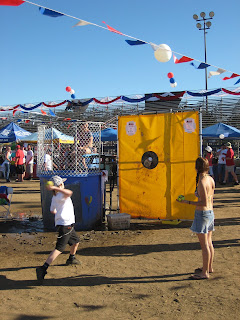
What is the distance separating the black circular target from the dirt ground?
4.83ft

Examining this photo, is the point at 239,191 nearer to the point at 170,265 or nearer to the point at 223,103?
the point at 170,265

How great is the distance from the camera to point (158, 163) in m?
7.89

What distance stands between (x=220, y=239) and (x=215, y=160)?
11158mm

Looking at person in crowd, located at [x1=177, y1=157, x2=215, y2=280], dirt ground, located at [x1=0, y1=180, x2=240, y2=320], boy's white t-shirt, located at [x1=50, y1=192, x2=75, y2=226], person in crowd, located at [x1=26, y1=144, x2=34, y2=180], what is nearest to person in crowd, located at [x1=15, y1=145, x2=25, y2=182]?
person in crowd, located at [x1=26, y1=144, x2=34, y2=180]

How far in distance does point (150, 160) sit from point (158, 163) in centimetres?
20

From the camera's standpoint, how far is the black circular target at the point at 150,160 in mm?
7902

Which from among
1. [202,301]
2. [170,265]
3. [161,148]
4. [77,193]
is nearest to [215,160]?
[161,148]

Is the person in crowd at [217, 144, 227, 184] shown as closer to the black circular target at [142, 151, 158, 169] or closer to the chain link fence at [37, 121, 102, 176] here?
the black circular target at [142, 151, 158, 169]

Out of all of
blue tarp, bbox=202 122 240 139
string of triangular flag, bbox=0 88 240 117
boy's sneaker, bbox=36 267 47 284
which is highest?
string of triangular flag, bbox=0 88 240 117

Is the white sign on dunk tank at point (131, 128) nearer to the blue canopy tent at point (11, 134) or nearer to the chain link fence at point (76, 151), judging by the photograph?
the chain link fence at point (76, 151)

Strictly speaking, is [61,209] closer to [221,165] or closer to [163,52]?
[163,52]

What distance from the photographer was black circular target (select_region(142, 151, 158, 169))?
311 inches

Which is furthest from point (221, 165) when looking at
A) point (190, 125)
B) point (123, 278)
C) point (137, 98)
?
point (123, 278)

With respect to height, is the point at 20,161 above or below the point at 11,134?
below
